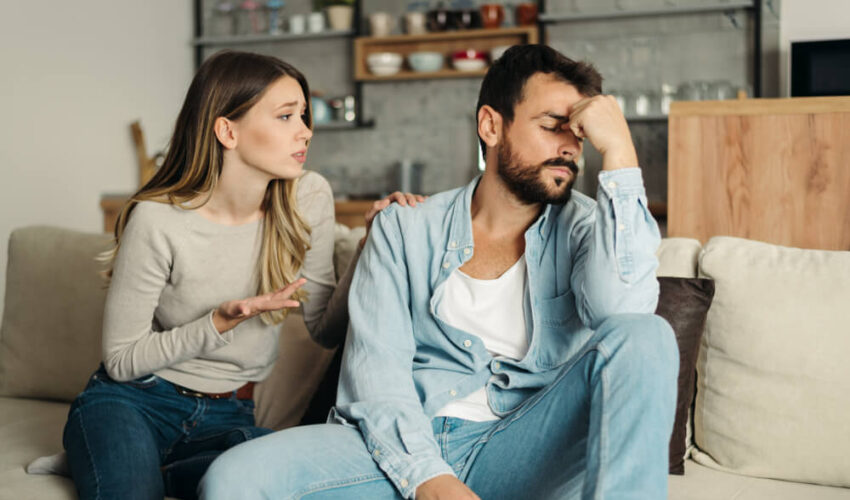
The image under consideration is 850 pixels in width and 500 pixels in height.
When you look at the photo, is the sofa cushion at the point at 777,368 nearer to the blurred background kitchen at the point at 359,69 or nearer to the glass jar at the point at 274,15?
the blurred background kitchen at the point at 359,69

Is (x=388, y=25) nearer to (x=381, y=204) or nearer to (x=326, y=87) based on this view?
(x=326, y=87)

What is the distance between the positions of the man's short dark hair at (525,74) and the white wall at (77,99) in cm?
250

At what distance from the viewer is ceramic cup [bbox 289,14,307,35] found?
4.71 metres

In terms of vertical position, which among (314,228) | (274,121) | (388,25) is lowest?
(314,228)

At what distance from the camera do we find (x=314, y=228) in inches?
73.4

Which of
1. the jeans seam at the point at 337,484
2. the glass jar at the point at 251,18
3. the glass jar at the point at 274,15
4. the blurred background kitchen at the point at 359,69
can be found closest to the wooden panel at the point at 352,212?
the blurred background kitchen at the point at 359,69

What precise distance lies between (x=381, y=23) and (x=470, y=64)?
57 centimetres

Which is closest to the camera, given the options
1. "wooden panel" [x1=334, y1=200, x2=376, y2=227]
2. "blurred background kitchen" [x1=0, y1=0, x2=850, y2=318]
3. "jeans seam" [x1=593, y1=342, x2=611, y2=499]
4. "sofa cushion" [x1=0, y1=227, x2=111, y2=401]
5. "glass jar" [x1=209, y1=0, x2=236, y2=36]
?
"jeans seam" [x1=593, y1=342, x2=611, y2=499]

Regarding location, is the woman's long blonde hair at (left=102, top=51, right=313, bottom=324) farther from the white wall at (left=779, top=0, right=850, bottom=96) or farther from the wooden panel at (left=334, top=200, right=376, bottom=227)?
the white wall at (left=779, top=0, right=850, bottom=96)

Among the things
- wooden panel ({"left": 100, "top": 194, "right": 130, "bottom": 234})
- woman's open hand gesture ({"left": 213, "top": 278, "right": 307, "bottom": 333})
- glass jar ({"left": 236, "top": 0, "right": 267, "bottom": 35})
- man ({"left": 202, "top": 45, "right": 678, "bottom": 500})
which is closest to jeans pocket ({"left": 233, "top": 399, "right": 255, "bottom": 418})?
woman's open hand gesture ({"left": 213, "top": 278, "right": 307, "bottom": 333})

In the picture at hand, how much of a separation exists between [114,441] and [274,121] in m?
0.71

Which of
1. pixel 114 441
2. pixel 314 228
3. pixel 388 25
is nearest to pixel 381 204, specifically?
pixel 314 228

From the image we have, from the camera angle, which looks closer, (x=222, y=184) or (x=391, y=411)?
(x=391, y=411)

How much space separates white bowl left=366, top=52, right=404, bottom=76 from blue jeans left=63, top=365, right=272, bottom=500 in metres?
2.98
